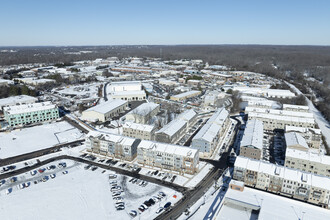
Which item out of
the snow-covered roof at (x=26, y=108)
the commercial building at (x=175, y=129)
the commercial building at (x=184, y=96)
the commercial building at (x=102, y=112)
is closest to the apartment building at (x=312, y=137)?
the commercial building at (x=175, y=129)

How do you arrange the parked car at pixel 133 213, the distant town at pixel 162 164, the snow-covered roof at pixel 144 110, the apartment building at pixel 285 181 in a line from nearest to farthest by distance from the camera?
1. the parked car at pixel 133 213
2. the distant town at pixel 162 164
3. the apartment building at pixel 285 181
4. the snow-covered roof at pixel 144 110

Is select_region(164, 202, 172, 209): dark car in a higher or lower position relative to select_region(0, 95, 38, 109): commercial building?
lower

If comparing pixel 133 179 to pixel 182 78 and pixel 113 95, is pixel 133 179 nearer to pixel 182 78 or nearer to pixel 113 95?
pixel 113 95

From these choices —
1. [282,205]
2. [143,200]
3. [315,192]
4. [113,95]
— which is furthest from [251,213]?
[113,95]

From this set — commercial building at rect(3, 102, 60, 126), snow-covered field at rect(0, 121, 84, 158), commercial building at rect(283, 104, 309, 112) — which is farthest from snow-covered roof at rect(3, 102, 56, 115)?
commercial building at rect(283, 104, 309, 112)

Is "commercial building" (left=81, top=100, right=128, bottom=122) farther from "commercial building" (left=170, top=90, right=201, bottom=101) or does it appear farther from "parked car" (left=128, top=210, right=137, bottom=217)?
"parked car" (left=128, top=210, right=137, bottom=217)

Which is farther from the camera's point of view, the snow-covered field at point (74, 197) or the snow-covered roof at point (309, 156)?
the snow-covered roof at point (309, 156)

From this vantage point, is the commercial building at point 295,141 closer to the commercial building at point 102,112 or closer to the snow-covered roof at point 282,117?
the snow-covered roof at point 282,117
